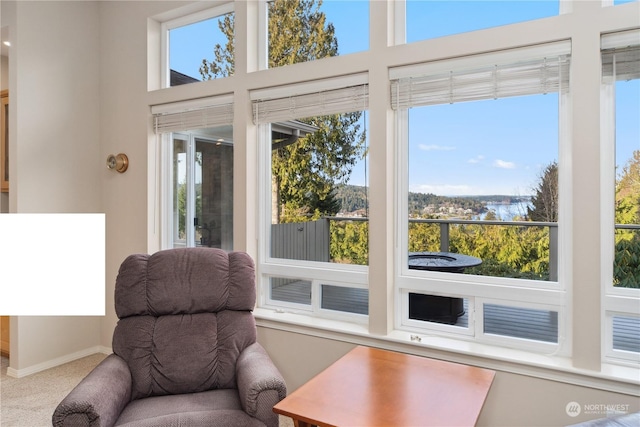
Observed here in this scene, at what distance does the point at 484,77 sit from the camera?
2.04 metres

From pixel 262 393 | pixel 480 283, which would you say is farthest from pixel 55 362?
pixel 480 283

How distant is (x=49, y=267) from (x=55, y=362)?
119 inches

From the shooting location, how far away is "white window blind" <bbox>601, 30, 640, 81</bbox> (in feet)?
5.75

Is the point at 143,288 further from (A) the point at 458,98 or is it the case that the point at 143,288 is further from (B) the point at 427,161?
(A) the point at 458,98

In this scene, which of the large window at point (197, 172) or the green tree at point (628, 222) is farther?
the large window at point (197, 172)

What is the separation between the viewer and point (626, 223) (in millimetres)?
1879

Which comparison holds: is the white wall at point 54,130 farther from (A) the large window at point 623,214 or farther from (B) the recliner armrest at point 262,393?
(A) the large window at point 623,214

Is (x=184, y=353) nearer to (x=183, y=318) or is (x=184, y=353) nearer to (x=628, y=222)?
(x=183, y=318)

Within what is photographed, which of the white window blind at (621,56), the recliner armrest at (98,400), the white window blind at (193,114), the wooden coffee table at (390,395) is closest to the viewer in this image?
the wooden coffee table at (390,395)

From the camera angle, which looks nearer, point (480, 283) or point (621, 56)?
point (621, 56)

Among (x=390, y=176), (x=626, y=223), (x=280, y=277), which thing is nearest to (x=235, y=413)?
(x=280, y=277)

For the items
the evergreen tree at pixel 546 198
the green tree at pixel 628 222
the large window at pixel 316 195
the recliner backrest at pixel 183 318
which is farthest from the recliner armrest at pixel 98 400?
the green tree at pixel 628 222

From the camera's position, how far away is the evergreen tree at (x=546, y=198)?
6.61 feet

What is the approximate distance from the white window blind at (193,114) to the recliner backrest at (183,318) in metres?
1.13
